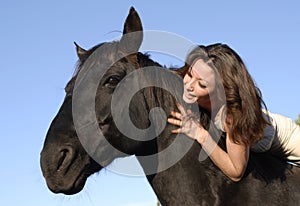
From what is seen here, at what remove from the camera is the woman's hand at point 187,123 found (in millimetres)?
5336

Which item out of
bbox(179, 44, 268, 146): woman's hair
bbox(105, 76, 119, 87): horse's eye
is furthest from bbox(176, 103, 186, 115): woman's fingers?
bbox(105, 76, 119, 87): horse's eye

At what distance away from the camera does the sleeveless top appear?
17.8ft

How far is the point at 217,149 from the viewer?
517cm

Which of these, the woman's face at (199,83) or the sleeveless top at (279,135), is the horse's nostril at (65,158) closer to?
the woman's face at (199,83)

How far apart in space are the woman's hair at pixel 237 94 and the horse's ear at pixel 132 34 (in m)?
0.52

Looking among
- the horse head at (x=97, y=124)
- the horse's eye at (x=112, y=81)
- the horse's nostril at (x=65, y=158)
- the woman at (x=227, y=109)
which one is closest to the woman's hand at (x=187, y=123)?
the woman at (x=227, y=109)

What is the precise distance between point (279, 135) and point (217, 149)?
77 cm

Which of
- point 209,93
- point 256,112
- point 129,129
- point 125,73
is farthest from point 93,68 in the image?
point 256,112

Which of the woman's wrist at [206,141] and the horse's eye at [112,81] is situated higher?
the horse's eye at [112,81]

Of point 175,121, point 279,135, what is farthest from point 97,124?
point 279,135

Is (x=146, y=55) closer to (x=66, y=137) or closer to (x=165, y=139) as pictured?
(x=165, y=139)

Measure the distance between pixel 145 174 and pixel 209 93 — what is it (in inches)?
37.5

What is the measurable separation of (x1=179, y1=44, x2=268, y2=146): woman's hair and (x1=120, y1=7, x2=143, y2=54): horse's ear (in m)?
0.52

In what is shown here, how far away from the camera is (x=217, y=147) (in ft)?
17.0
